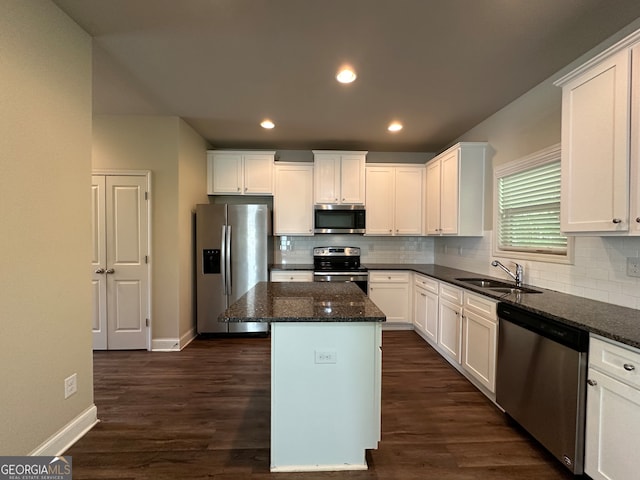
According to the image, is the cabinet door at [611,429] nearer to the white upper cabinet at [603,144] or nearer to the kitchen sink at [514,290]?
the white upper cabinet at [603,144]

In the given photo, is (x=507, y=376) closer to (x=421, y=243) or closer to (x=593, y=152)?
(x=593, y=152)

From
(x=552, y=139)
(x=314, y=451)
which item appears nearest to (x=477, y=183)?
(x=552, y=139)

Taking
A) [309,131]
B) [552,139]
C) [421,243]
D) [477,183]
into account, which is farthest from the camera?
[421,243]

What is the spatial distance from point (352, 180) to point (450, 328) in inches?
92.9

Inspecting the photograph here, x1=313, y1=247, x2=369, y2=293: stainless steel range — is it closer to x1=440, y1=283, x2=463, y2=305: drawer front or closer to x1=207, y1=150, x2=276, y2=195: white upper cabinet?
x1=440, y1=283, x2=463, y2=305: drawer front

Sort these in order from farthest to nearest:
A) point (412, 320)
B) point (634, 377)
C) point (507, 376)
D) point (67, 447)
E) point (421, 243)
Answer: point (421, 243), point (412, 320), point (507, 376), point (67, 447), point (634, 377)

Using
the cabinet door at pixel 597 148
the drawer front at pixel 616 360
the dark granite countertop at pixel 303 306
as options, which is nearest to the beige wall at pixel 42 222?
the dark granite countertop at pixel 303 306

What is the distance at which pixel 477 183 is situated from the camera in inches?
138

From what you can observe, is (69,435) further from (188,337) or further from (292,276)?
(292,276)

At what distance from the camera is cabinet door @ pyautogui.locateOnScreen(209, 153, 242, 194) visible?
438 cm

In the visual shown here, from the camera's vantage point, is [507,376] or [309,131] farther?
[309,131]

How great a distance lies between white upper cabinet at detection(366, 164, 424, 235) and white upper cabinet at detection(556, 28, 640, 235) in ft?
8.32

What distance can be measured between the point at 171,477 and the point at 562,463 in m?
2.23

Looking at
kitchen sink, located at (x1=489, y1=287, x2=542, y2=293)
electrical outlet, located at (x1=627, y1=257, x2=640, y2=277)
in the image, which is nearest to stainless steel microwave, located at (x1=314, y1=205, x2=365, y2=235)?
kitchen sink, located at (x1=489, y1=287, x2=542, y2=293)
